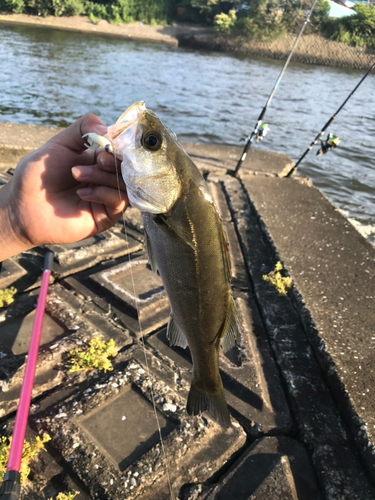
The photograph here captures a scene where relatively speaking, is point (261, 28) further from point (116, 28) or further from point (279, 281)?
point (279, 281)

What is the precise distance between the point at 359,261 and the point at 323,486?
275cm

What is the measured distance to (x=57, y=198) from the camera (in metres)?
2.17

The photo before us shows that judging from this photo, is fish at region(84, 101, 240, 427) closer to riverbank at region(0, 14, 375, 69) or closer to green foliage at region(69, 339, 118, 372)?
green foliage at region(69, 339, 118, 372)

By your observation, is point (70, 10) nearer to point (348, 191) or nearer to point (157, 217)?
point (348, 191)

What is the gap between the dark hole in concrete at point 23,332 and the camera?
2.58 m

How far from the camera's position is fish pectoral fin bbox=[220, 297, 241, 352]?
5.80 ft

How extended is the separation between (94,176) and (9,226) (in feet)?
2.59

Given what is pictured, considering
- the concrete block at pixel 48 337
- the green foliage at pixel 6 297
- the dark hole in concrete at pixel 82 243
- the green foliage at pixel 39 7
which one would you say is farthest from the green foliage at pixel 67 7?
the concrete block at pixel 48 337

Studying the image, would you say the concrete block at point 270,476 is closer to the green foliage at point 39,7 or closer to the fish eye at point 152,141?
the fish eye at point 152,141

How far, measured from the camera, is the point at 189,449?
2.07 m

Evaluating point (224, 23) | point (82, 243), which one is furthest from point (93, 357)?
point (224, 23)

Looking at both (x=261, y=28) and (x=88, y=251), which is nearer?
(x=88, y=251)

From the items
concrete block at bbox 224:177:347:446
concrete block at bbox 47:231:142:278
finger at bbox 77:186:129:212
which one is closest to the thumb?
finger at bbox 77:186:129:212

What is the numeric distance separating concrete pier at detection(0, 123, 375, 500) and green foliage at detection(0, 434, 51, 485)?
0.23 feet
